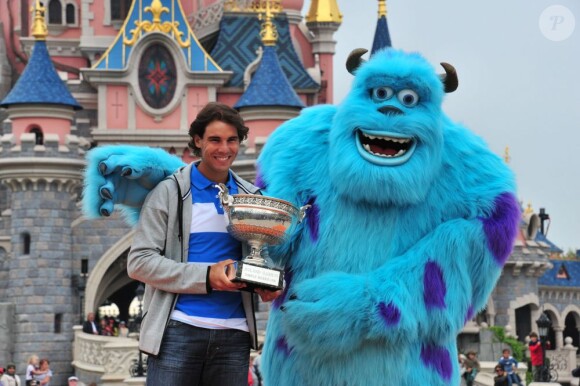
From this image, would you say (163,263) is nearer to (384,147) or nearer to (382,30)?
(384,147)

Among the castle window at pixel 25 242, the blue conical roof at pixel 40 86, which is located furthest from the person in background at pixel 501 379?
the blue conical roof at pixel 40 86

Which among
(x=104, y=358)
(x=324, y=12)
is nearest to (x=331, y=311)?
(x=104, y=358)

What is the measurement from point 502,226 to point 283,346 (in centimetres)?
103

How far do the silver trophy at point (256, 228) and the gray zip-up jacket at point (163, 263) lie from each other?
0.16 m

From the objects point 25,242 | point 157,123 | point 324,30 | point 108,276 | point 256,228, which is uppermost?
point 324,30

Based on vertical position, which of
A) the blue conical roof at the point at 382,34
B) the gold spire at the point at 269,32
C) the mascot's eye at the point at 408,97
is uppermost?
the blue conical roof at the point at 382,34

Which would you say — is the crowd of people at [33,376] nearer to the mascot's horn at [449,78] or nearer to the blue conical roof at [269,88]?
the blue conical roof at [269,88]

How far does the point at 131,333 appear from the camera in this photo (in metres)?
27.0

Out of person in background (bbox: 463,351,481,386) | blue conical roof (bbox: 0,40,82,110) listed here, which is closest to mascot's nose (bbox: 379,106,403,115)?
person in background (bbox: 463,351,481,386)

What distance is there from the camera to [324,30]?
34.8 meters

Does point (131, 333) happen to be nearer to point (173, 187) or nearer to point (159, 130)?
point (159, 130)

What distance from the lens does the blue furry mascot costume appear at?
7258 mm

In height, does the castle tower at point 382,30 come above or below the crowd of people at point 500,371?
above

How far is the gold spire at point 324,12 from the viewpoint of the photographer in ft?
114
